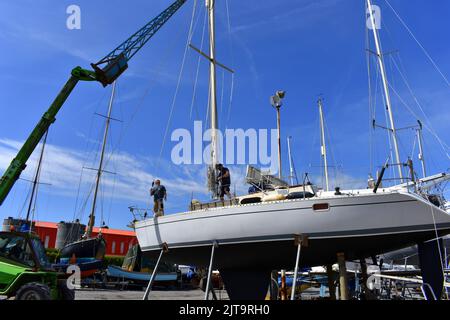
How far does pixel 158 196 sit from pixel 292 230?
4.14m

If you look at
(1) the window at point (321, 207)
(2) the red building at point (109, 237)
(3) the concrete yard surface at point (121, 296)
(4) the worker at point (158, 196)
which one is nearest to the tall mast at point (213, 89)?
(4) the worker at point (158, 196)

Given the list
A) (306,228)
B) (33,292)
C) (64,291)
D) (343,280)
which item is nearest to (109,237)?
(64,291)

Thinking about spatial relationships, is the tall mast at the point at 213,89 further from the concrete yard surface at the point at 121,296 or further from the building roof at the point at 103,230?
the building roof at the point at 103,230

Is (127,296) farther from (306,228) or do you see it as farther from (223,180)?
(306,228)

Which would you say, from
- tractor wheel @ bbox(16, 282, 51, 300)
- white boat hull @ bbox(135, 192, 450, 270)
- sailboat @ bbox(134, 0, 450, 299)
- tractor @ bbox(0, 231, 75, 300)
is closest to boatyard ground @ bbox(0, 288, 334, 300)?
sailboat @ bbox(134, 0, 450, 299)

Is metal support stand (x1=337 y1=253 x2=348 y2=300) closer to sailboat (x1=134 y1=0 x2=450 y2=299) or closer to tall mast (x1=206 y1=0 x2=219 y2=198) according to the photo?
sailboat (x1=134 y1=0 x2=450 y2=299)

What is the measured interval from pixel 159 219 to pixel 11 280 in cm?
357

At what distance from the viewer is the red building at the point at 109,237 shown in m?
33.1

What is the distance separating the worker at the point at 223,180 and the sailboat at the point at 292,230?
820mm

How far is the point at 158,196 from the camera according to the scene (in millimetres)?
9914

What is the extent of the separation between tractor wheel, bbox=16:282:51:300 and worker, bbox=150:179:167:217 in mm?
3638

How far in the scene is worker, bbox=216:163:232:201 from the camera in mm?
9623
